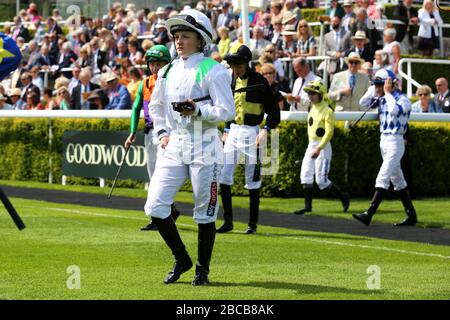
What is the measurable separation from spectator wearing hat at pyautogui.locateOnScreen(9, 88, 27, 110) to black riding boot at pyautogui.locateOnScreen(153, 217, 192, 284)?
16146 mm

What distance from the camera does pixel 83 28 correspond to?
1125 inches

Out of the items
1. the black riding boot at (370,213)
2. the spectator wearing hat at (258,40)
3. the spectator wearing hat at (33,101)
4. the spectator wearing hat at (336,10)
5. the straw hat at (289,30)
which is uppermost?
the spectator wearing hat at (336,10)

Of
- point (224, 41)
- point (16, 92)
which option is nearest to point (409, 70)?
point (224, 41)

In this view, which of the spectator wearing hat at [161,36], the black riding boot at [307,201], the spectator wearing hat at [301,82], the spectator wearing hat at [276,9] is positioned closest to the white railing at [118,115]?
the spectator wearing hat at [301,82]

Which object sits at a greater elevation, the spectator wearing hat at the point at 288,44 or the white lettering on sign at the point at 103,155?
the spectator wearing hat at the point at 288,44

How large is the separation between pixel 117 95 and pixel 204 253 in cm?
1169

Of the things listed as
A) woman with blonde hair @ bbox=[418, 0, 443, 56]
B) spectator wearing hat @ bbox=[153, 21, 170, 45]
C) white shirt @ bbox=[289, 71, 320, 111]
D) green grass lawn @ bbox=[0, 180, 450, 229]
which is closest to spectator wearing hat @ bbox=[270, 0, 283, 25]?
spectator wearing hat @ bbox=[153, 21, 170, 45]

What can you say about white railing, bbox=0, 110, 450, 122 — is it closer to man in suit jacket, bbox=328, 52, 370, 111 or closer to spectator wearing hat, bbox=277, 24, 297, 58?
man in suit jacket, bbox=328, 52, 370, 111

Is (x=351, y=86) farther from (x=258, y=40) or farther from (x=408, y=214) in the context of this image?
(x=408, y=214)

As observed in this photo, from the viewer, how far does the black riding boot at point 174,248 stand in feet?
30.4

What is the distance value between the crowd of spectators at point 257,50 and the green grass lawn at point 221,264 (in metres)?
4.57

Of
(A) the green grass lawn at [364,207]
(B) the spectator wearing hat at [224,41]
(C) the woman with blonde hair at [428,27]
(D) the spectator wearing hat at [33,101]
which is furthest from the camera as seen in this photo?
(D) the spectator wearing hat at [33,101]

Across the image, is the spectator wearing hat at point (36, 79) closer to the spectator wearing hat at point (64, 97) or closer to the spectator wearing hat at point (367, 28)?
the spectator wearing hat at point (64, 97)

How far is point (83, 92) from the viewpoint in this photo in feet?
75.6
